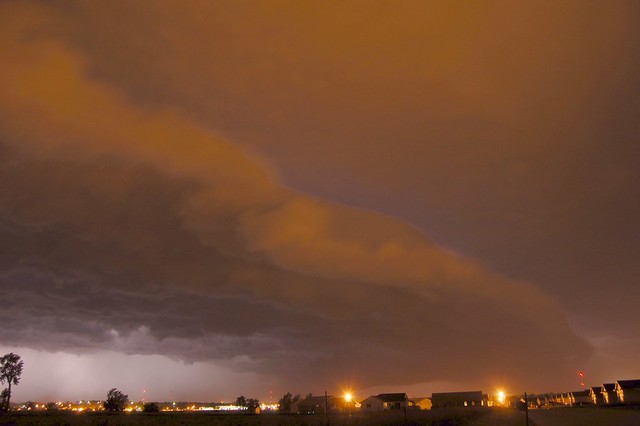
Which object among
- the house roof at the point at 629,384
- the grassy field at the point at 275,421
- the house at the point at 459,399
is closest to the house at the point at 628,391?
the house roof at the point at 629,384

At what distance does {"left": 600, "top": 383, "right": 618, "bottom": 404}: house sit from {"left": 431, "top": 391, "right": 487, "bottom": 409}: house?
44.4m

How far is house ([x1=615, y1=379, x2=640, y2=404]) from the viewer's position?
121 metres

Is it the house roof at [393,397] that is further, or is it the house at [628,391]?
the house roof at [393,397]

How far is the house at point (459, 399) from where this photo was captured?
176m

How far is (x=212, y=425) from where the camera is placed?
64.0m

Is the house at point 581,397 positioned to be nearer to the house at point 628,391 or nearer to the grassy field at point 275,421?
the house at point 628,391

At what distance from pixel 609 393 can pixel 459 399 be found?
5615cm

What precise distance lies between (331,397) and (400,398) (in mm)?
24437

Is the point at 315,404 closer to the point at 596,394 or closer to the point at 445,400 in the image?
the point at 445,400

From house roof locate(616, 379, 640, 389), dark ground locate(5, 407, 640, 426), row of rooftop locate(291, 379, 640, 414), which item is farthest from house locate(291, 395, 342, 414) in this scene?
house roof locate(616, 379, 640, 389)

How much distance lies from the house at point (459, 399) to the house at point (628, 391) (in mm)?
55552

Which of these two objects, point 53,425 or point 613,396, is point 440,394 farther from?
point 53,425

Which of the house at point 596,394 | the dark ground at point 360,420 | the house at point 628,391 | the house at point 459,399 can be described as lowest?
the house at point 459,399

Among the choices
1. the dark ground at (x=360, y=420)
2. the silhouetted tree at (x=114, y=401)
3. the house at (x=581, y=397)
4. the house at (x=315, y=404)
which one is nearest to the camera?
the dark ground at (x=360, y=420)
